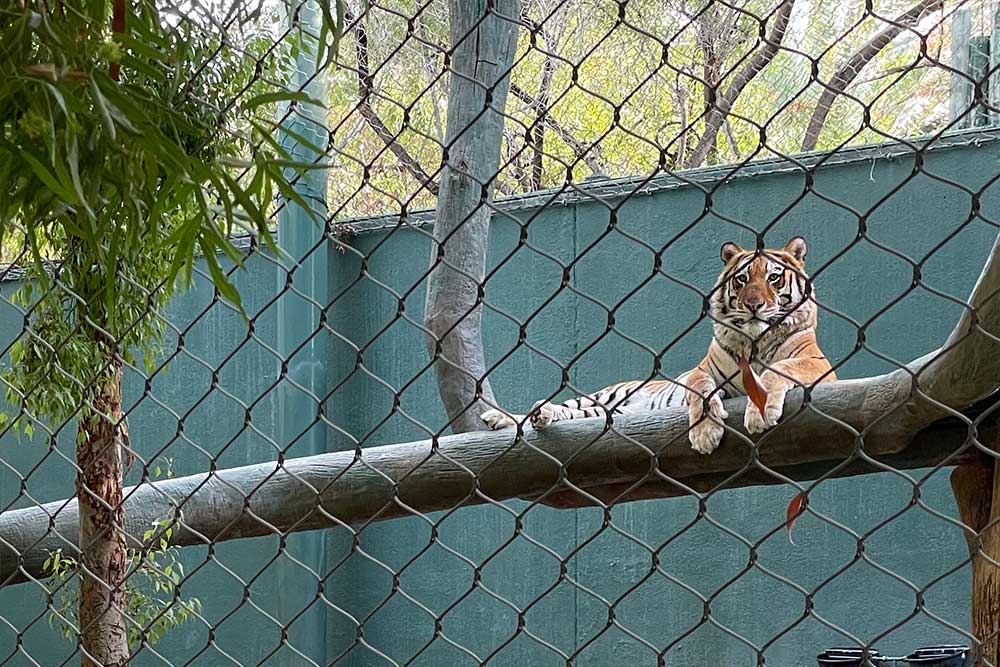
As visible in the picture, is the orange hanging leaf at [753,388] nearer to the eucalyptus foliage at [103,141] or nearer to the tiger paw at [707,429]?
the tiger paw at [707,429]

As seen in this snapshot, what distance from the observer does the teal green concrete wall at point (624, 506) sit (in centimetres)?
330

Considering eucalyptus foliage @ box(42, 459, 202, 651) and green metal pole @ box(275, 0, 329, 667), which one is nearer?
eucalyptus foliage @ box(42, 459, 202, 651)

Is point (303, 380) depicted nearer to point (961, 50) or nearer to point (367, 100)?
point (961, 50)

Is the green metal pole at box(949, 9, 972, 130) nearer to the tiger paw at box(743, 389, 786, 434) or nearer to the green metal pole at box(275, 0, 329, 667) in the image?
the green metal pole at box(275, 0, 329, 667)

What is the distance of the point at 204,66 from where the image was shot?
1315 millimetres

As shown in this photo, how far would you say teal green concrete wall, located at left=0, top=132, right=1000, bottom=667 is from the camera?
3305 millimetres

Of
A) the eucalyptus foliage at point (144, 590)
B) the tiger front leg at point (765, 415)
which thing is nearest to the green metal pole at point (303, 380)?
the eucalyptus foliage at point (144, 590)

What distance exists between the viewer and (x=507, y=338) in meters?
3.97

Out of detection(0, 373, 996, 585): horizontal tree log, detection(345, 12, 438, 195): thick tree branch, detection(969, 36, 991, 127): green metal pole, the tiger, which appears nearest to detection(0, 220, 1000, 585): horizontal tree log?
detection(0, 373, 996, 585): horizontal tree log

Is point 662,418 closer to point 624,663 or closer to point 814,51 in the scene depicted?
point 624,663

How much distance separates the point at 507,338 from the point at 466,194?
92.6 inches

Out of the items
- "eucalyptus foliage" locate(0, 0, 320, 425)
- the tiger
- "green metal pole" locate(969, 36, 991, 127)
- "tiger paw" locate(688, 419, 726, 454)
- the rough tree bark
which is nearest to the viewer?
"eucalyptus foliage" locate(0, 0, 320, 425)

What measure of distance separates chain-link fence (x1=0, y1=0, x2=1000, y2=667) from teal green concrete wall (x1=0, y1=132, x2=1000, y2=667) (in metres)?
0.01

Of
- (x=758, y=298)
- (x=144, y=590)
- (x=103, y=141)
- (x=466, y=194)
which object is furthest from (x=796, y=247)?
(x=144, y=590)
